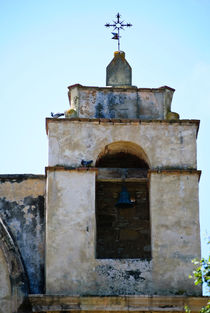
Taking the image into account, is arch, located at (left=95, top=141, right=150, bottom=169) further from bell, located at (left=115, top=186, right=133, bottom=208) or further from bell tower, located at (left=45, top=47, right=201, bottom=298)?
bell, located at (left=115, top=186, right=133, bottom=208)

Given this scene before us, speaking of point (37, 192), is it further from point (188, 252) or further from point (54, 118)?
point (188, 252)

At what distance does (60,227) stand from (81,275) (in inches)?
34.0

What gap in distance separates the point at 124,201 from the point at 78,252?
1416mm

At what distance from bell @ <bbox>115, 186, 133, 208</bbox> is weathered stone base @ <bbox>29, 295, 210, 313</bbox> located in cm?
200

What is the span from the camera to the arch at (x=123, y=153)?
69.9 feet

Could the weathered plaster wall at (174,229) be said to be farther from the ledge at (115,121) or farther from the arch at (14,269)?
the arch at (14,269)

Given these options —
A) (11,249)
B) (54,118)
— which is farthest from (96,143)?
(11,249)

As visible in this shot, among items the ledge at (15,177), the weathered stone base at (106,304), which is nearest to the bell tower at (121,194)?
the weathered stone base at (106,304)

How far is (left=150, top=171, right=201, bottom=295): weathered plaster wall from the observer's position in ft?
66.4

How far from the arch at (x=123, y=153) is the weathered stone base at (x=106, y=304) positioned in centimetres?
251

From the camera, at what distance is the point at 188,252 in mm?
20438

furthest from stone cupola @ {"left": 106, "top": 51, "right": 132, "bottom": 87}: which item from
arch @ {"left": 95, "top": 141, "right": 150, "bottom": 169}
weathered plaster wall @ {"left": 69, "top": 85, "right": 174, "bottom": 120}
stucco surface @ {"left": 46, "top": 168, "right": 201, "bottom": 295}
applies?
stucco surface @ {"left": 46, "top": 168, "right": 201, "bottom": 295}

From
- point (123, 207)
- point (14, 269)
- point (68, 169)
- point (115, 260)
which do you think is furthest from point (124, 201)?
point (14, 269)

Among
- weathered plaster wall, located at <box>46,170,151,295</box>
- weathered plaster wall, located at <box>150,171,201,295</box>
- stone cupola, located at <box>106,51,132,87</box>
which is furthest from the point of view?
stone cupola, located at <box>106,51,132,87</box>
